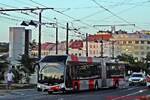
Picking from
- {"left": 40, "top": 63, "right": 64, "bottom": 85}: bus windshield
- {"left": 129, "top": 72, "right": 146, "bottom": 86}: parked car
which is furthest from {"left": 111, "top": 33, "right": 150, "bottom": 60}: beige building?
{"left": 40, "top": 63, "right": 64, "bottom": 85}: bus windshield

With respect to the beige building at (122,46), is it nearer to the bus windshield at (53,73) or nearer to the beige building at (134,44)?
the beige building at (134,44)

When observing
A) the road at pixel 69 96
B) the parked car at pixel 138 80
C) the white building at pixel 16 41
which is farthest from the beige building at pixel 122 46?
the road at pixel 69 96

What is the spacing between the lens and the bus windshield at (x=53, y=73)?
38.3 m

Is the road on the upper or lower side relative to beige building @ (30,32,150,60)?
lower

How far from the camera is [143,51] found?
195 m

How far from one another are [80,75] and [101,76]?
6.36m

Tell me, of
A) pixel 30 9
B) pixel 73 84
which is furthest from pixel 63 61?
pixel 30 9

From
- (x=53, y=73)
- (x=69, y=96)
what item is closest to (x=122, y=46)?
(x=53, y=73)

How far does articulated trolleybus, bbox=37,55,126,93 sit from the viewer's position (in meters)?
38.4

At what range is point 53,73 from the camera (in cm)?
3862

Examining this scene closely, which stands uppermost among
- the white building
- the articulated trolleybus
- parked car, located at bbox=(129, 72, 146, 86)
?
the white building

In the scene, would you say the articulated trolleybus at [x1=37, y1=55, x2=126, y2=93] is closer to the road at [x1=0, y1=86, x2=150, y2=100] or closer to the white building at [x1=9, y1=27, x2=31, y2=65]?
the road at [x1=0, y1=86, x2=150, y2=100]

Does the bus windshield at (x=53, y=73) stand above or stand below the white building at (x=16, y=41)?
below

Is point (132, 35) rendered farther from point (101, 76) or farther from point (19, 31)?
point (101, 76)
